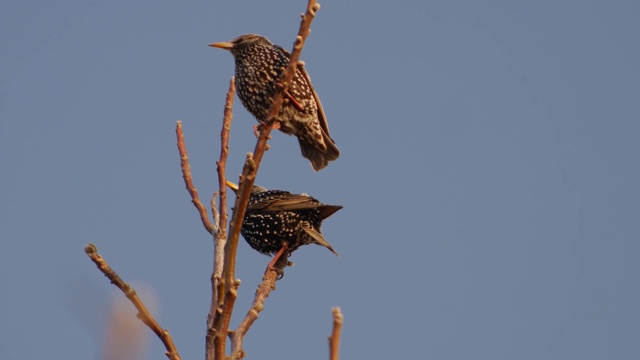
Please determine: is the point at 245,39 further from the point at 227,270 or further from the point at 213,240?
the point at 227,270

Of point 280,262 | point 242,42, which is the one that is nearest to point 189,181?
point 280,262

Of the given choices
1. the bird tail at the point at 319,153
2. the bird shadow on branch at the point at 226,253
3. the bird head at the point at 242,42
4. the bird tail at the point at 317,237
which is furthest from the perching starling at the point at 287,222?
the bird shadow on branch at the point at 226,253

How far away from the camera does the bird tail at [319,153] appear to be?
249 inches

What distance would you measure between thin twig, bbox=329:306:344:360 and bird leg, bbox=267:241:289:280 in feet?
10.8

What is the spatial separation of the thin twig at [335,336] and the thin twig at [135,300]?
92cm

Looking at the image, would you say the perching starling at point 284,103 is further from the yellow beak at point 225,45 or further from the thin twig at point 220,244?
the thin twig at point 220,244

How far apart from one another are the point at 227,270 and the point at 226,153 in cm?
97

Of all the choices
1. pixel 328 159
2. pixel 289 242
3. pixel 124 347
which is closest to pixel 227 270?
pixel 124 347

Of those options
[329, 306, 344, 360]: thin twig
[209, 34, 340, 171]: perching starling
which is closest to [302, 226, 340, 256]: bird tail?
[209, 34, 340, 171]: perching starling

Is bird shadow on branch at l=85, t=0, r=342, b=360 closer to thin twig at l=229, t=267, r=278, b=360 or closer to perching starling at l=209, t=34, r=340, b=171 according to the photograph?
thin twig at l=229, t=267, r=278, b=360

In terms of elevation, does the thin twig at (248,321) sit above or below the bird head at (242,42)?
below

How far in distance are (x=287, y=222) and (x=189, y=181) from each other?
8.50ft

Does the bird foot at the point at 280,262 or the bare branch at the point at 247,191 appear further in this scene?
the bird foot at the point at 280,262

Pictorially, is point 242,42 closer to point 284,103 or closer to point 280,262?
point 284,103
